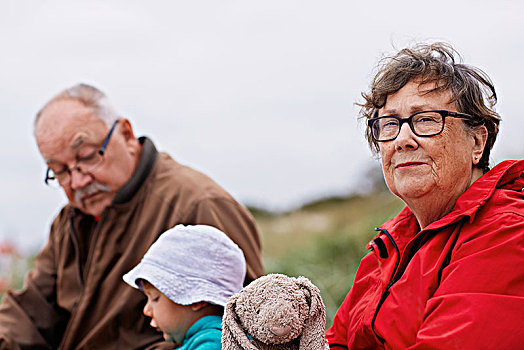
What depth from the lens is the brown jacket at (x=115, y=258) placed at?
3.57 m

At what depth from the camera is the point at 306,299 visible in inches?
83.0

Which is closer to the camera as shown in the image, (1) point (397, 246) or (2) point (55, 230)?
(1) point (397, 246)

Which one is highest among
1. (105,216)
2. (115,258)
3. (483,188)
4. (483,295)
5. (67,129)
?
(483,188)

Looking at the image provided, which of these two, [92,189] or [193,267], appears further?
[92,189]

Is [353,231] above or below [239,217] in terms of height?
below

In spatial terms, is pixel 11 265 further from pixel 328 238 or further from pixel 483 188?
pixel 483 188

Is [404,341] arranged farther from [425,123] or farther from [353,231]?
[353,231]

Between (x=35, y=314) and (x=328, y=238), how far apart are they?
349 cm

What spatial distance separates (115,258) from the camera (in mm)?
3760

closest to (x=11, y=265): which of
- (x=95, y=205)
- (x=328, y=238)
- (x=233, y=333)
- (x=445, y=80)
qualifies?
(x=328, y=238)

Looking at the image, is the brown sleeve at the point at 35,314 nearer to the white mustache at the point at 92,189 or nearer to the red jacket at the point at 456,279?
the white mustache at the point at 92,189

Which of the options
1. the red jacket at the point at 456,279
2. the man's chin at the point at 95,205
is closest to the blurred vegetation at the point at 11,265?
the man's chin at the point at 95,205

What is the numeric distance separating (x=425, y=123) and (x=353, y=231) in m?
4.83

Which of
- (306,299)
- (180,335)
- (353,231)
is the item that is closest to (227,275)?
(180,335)
